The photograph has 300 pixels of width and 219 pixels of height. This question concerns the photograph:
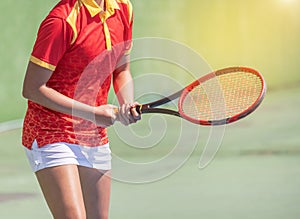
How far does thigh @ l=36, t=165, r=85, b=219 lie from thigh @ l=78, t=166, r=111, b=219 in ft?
0.46

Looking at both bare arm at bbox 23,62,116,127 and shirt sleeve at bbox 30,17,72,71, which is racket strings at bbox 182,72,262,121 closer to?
bare arm at bbox 23,62,116,127

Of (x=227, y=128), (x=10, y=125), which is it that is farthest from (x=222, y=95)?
(x=10, y=125)

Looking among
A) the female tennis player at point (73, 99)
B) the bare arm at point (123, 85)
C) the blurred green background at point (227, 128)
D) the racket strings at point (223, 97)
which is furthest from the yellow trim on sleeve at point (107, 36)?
the blurred green background at point (227, 128)

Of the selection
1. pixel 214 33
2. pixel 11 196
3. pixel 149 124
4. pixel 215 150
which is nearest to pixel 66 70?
pixel 11 196

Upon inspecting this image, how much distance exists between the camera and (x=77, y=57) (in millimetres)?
3486

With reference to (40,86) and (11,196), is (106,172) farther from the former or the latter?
(11,196)

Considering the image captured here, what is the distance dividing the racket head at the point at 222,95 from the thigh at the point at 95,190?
1.31 ft

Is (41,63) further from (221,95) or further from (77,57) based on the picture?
(221,95)

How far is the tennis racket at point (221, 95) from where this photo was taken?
12.6 ft

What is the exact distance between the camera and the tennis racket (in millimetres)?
3848

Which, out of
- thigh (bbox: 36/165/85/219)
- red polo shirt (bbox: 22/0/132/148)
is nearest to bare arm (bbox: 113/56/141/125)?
red polo shirt (bbox: 22/0/132/148)

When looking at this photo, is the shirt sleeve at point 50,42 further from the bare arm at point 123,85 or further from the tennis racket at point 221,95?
the tennis racket at point 221,95

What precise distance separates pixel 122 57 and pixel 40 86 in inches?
19.2

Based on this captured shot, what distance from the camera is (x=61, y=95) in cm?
347
